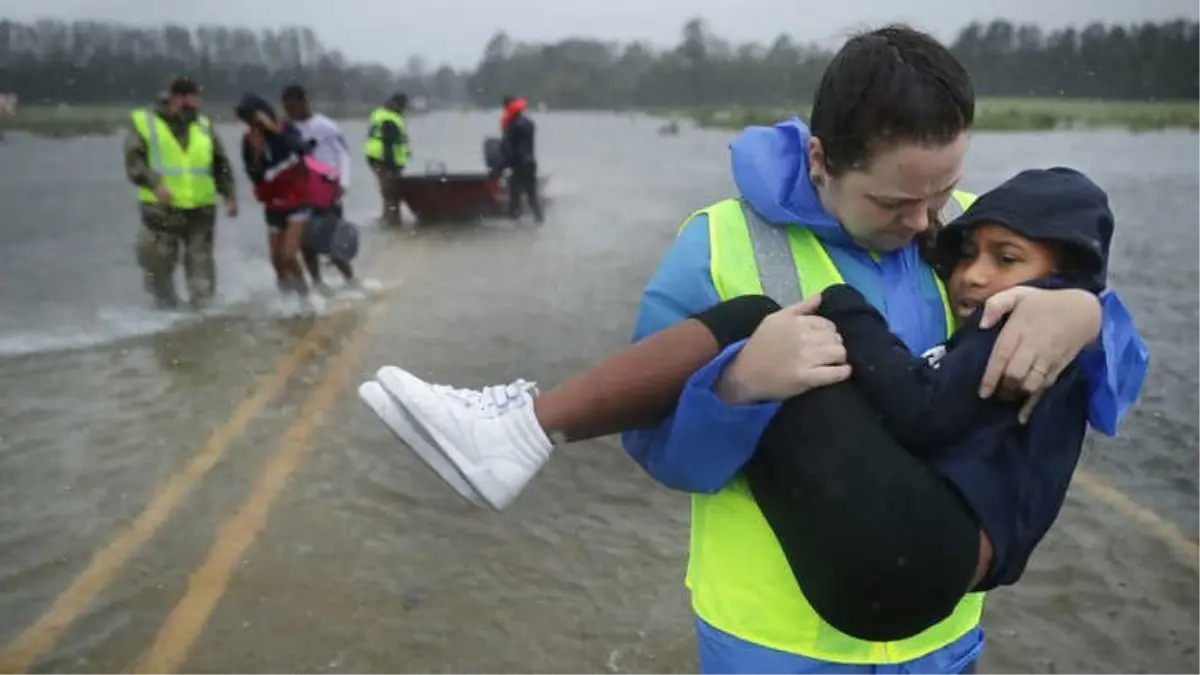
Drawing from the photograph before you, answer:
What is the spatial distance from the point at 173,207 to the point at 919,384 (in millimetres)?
9006

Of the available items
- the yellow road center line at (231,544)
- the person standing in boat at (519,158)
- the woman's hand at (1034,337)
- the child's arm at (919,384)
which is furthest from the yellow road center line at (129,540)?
the person standing in boat at (519,158)

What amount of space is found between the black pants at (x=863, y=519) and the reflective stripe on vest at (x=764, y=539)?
128 mm

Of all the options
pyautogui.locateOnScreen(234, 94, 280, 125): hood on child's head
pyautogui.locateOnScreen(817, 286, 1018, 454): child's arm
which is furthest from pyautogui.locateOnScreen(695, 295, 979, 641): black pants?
pyautogui.locateOnScreen(234, 94, 280, 125): hood on child's head

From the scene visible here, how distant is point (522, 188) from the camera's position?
18109 millimetres

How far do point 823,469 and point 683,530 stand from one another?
3.41m

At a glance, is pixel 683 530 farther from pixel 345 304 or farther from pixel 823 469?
pixel 345 304

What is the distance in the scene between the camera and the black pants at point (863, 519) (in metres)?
1.58

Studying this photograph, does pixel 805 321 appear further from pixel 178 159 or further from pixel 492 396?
pixel 178 159

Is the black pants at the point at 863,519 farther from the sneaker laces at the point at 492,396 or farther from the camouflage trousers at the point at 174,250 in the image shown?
the camouflage trousers at the point at 174,250

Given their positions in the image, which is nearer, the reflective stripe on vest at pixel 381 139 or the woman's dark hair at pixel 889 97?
the woman's dark hair at pixel 889 97

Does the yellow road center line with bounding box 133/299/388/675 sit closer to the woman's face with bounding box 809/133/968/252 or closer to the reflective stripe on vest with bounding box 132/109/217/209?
A: the woman's face with bounding box 809/133/968/252

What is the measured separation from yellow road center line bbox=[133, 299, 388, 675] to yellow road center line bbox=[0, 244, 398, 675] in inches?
11.1

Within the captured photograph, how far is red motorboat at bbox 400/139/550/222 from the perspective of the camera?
1730 cm

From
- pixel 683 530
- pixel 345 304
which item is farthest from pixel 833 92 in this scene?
pixel 345 304
